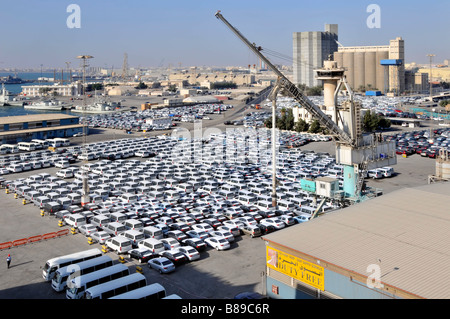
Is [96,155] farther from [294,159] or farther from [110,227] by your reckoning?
[110,227]

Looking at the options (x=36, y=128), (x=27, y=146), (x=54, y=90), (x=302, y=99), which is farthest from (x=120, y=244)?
(x=54, y=90)

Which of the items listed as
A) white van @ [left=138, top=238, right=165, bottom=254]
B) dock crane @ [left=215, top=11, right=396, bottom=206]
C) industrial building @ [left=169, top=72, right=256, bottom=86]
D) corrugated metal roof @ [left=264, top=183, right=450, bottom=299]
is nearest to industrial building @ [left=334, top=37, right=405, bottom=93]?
industrial building @ [left=169, top=72, right=256, bottom=86]

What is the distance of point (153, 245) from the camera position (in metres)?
9.48

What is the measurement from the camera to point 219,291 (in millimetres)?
7730

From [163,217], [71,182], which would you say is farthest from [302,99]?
[71,182]

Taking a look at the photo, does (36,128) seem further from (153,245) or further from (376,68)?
(376,68)

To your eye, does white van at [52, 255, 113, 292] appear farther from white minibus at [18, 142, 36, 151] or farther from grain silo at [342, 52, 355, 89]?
grain silo at [342, 52, 355, 89]

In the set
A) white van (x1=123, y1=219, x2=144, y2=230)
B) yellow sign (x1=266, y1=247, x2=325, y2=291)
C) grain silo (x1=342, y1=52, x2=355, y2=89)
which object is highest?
grain silo (x1=342, y1=52, x2=355, y2=89)

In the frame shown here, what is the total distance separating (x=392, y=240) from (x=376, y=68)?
6640cm

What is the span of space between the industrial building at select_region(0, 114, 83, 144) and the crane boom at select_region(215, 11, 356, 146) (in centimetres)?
1780

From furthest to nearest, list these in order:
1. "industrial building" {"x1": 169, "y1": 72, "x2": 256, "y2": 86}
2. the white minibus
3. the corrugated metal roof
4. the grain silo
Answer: "industrial building" {"x1": 169, "y1": 72, "x2": 256, "y2": 86}
the grain silo
the white minibus
the corrugated metal roof

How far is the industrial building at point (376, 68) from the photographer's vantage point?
216 ft

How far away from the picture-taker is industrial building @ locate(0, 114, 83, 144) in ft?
82.8
